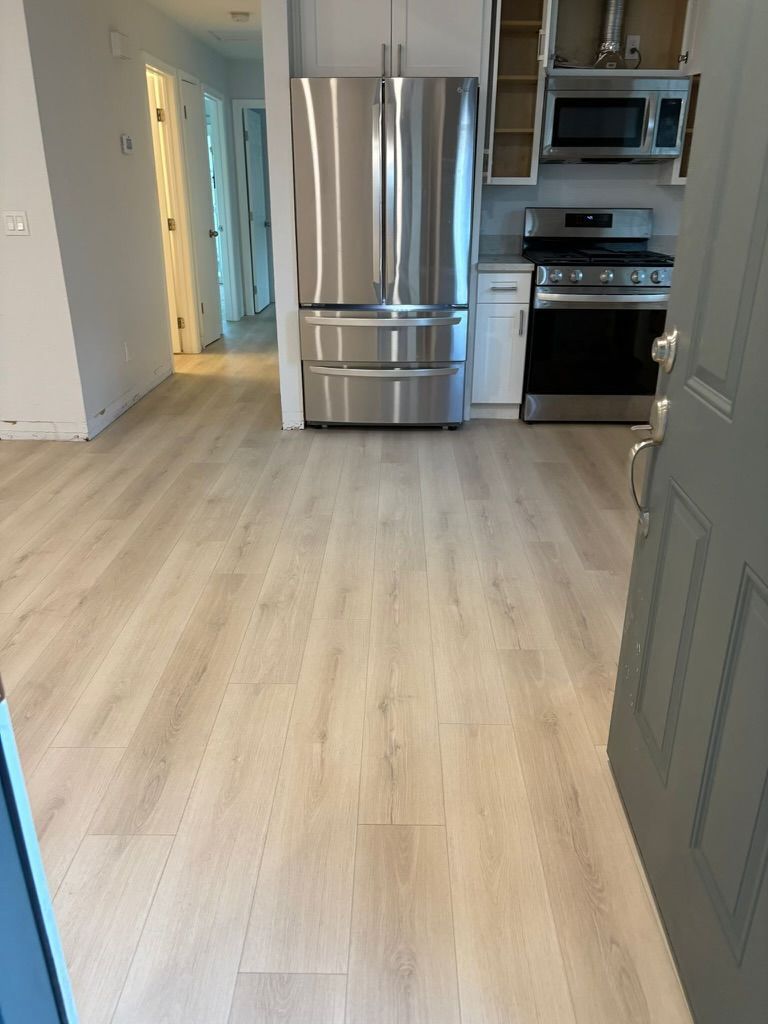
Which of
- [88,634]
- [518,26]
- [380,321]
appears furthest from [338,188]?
[88,634]

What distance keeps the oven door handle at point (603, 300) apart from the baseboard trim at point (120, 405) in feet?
8.38

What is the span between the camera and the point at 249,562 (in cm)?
283

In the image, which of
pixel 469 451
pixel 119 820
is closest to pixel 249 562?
pixel 119 820

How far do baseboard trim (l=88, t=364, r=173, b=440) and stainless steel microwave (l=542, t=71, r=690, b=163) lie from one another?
114 inches

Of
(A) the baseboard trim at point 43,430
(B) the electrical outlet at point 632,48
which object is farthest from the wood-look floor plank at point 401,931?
(B) the electrical outlet at point 632,48

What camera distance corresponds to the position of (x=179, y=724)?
1986 millimetres

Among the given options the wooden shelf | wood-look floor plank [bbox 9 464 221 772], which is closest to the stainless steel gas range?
the wooden shelf

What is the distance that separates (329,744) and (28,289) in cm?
307

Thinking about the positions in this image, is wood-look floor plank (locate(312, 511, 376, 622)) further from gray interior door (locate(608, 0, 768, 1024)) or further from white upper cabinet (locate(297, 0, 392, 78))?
white upper cabinet (locate(297, 0, 392, 78))

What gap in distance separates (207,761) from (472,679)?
772 mm

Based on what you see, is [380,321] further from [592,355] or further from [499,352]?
[592,355]

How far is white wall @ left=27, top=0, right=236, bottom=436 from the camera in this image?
3727 mm

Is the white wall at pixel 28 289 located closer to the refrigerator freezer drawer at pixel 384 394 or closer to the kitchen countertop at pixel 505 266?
the refrigerator freezer drawer at pixel 384 394

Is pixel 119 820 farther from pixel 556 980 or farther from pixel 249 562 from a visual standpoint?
pixel 249 562
